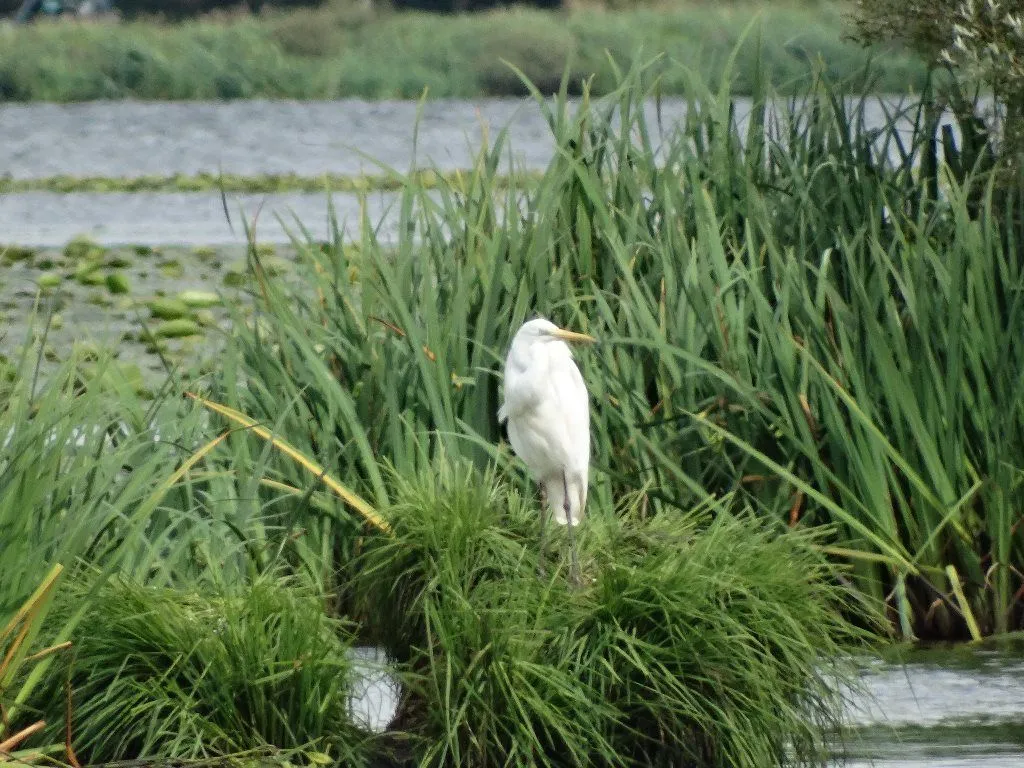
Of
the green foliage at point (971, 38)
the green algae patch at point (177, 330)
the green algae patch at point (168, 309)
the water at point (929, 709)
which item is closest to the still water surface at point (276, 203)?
the water at point (929, 709)

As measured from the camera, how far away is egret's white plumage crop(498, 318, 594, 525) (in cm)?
395

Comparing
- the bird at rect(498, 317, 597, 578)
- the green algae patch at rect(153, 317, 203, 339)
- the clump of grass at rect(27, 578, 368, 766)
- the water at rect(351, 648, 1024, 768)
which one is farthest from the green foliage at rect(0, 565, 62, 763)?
the green algae patch at rect(153, 317, 203, 339)

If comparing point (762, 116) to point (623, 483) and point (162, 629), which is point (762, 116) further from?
point (162, 629)

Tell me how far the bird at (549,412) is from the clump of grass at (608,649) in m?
0.20

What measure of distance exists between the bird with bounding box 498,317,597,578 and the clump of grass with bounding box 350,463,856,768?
0.67 ft

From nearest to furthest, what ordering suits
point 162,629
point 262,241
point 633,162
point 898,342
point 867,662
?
point 162,629
point 867,662
point 898,342
point 633,162
point 262,241

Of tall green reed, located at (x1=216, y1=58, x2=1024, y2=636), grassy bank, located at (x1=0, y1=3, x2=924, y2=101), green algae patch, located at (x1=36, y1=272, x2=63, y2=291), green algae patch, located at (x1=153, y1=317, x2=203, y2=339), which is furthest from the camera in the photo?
grassy bank, located at (x1=0, y1=3, x2=924, y2=101)

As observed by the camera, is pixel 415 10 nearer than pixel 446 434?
No

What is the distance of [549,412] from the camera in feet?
12.9

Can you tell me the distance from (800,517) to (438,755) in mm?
1486

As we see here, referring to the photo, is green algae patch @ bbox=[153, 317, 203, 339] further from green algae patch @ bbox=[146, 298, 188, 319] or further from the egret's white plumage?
the egret's white plumage

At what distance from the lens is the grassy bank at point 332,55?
81.7ft

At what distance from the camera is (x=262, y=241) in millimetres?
12648

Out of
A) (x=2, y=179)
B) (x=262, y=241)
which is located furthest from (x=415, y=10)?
(x=262, y=241)
